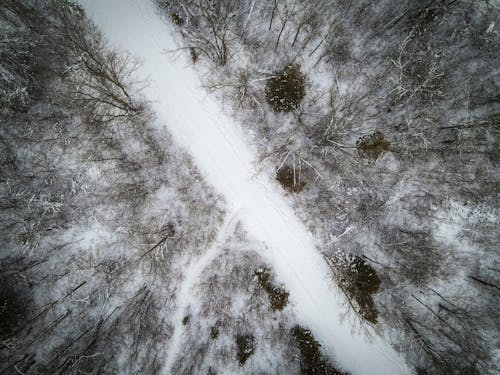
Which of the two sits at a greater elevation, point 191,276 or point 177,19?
point 177,19

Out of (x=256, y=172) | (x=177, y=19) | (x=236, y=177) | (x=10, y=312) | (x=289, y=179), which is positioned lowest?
(x=289, y=179)

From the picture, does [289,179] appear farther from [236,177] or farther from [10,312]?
[10,312]

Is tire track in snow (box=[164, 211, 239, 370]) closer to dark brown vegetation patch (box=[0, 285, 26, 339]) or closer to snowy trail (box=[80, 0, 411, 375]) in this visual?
snowy trail (box=[80, 0, 411, 375])

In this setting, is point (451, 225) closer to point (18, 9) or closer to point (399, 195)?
point (399, 195)

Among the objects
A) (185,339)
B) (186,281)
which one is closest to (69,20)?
(186,281)

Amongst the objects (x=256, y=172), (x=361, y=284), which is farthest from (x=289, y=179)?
(x=361, y=284)

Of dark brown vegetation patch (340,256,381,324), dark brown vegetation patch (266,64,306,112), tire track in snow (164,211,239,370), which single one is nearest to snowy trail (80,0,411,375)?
tire track in snow (164,211,239,370)
